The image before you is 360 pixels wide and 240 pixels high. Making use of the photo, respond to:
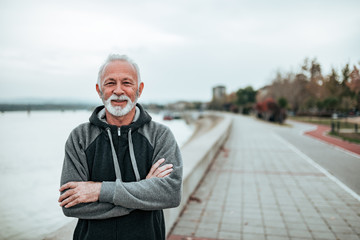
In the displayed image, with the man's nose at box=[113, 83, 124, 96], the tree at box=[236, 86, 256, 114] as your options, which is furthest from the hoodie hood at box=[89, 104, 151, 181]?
the tree at box=[236, 86, 256, 114]

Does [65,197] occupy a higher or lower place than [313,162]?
higher

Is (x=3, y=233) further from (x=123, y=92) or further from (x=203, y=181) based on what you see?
(x=123, y=92)

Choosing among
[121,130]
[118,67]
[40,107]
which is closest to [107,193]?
[121,130]

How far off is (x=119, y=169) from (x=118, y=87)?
0.53 m

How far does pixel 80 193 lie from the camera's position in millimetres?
1524

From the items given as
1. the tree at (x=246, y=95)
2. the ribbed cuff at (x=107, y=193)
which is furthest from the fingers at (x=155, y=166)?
the tree at (x=246, y=95)

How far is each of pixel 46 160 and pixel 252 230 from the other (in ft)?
49.2

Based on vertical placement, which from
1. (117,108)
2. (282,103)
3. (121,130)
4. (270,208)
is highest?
(282,103)

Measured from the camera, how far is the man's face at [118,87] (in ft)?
5.43

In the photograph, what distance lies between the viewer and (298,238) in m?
3.29

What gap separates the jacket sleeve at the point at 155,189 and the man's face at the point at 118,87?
0.32m

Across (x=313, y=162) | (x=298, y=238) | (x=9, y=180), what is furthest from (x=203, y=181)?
(x=9, y=180)

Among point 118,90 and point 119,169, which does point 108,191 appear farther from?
point 118,90

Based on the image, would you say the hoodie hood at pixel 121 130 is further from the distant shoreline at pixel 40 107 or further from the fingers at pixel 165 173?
the distant shoreline at pixel 40 107
